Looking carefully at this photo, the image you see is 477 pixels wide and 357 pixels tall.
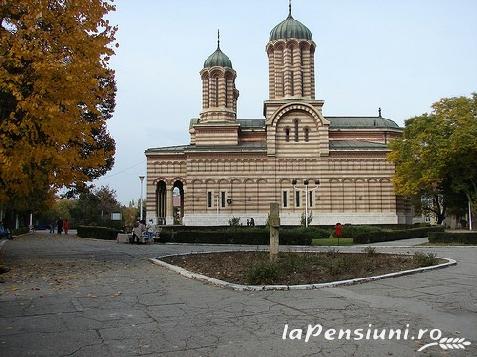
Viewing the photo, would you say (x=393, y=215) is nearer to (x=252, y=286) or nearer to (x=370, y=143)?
→ (x=370, y=143)

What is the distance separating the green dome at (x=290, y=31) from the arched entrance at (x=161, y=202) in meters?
22.4

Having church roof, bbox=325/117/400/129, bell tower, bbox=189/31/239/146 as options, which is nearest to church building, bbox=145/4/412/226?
bell tower, bbox=189/31/239/146

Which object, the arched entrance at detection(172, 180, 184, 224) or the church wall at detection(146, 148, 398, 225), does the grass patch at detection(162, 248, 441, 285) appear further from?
the arched entrance at detection(172, 180, 184, 224)

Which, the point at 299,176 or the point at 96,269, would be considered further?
the point at 299,176

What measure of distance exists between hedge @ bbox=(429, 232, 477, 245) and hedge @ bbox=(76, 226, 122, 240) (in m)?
21.1

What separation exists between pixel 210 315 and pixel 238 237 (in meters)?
20.6

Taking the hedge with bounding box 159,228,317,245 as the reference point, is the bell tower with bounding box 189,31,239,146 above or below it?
above

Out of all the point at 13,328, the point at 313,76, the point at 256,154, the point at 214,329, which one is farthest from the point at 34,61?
the point at 313,76

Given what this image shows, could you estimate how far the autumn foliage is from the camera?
11938 millimetres

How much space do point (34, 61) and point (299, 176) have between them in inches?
1669

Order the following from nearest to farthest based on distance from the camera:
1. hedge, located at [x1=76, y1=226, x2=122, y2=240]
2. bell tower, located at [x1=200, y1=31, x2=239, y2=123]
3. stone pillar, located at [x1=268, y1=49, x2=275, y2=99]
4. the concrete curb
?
the concrete curb
hedge, located at [x1=76, y1=226, x2=122, y2=240]
stone pillar, located at [x1=268, y1=49, x2=275, y2=99]
bell tower, located at [x1=200, y1=31, x2=239, y2=123]

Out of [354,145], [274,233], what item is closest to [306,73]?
[354,145]

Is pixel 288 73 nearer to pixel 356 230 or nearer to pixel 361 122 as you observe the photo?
pixel 361 122

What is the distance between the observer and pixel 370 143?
55.8 meters
